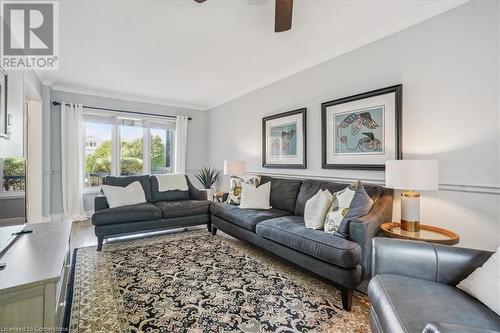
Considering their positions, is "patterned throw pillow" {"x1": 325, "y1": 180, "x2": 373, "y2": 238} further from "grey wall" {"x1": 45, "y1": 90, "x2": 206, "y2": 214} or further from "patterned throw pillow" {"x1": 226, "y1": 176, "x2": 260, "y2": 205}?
"grey wall" {"x1": 45, "y1": 90, "x2": 206, "y2": 214}

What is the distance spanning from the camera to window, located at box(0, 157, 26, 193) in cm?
150

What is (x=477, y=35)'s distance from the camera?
1982 mm

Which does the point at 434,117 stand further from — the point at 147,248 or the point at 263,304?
the point at 147,248

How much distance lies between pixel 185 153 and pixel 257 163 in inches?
86.0

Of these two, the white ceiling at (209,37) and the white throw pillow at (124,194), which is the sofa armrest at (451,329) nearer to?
the white ceiling at (209,37)

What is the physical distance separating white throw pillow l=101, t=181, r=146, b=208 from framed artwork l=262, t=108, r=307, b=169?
6.78 ft

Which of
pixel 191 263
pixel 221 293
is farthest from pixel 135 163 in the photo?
pixel 221 293

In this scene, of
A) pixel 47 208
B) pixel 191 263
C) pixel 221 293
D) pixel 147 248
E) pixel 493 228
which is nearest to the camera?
pixel 493 228

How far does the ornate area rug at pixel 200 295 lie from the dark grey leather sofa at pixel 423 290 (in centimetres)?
54

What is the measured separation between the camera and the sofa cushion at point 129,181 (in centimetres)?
380

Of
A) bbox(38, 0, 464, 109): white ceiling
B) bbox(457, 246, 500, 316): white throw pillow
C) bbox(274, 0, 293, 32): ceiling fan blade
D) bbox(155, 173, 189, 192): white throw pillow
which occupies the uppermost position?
bbox(38, 0, 464, 109): white ceiling

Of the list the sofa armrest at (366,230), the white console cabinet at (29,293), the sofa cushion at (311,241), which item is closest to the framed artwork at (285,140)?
the sofa cushion at (311,241)

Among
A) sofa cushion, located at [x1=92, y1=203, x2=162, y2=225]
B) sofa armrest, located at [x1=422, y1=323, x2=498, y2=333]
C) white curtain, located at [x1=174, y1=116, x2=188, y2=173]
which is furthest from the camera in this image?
white curtain, located at [x1=174, y1=116, x2=188, y2=173]

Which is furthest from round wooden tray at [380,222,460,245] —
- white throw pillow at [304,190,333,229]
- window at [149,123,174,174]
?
window at [149,123,174,174]
